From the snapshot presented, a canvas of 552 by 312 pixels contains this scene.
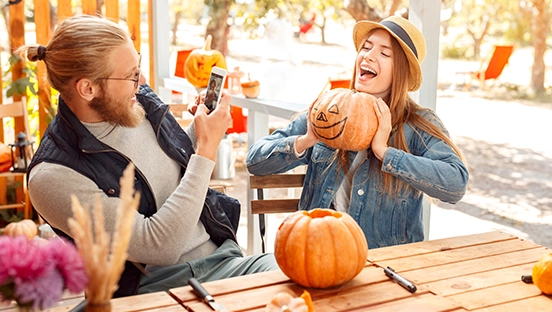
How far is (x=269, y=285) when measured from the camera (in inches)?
61.4

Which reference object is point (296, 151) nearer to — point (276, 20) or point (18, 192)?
point (276, 20)

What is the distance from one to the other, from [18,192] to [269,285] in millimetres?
3415

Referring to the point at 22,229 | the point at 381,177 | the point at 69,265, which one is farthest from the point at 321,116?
the point at 22,229

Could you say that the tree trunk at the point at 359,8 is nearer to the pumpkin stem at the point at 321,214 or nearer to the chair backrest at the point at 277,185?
the chair backrest at the point at 277,185

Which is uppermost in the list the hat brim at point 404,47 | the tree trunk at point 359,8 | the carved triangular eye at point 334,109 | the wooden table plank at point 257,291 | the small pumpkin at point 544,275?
the tree trunk at point 359,8

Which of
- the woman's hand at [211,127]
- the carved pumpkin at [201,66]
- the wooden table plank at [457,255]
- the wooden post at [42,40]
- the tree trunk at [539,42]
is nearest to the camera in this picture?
the wooden table plank at [457,255]

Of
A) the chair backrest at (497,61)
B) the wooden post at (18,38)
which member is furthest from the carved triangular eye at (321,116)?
the chair backrest at (497,61)

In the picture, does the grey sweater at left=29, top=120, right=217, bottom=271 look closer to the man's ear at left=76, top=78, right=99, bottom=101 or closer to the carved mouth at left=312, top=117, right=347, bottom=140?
the man's ear at left=76, top=78, right=99, bottom=101

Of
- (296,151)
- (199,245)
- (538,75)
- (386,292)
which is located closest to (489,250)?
(386,292)

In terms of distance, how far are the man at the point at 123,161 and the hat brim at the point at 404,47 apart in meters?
0.58

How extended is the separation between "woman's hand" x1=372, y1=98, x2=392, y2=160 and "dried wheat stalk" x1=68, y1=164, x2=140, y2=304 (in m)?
1.40

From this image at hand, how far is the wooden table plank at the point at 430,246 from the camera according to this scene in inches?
69.8

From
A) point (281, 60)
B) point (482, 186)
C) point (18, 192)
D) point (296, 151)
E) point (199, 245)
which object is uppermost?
point (281, 60)

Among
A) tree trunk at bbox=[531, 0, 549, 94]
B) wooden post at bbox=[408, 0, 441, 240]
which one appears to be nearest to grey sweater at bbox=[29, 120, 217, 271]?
wooden post at bbox=[408, 0, 441, 240]
